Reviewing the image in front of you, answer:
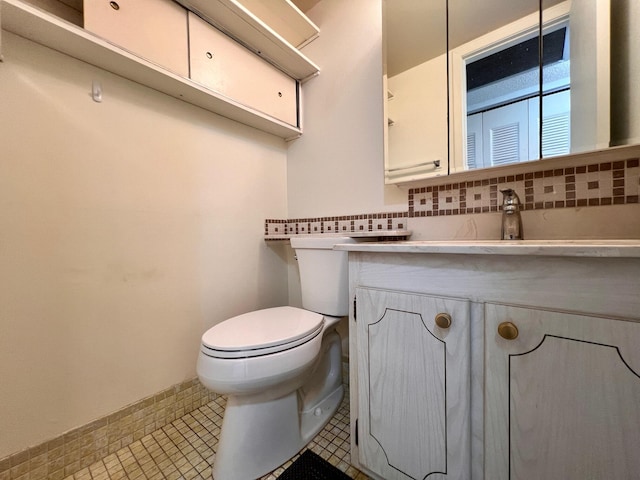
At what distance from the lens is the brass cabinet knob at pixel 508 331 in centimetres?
52

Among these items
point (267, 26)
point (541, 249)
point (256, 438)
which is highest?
point (267, 26)

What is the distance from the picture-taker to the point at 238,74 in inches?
47.4

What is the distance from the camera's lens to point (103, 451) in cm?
93

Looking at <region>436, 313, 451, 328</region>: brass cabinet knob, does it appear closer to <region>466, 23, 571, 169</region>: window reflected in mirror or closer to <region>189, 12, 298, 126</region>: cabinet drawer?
<region>466, 23, 571, 169</region>: window reflected in mirror

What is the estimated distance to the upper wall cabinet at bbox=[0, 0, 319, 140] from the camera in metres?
0.79

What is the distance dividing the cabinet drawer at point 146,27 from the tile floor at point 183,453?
4.94 feet

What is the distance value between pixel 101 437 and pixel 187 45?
1.60m

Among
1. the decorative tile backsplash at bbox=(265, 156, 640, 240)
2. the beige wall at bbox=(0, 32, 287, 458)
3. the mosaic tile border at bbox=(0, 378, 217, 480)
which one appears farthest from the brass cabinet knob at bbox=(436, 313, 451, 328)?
the mosaic tile border at bbox=(0, 378, 217, 480)

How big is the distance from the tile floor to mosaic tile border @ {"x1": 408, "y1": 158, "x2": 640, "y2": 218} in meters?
1.02

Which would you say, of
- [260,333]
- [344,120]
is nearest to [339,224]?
[344,120]

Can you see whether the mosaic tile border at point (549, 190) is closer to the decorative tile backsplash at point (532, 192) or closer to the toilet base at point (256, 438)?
the decorative tile backsplash at point (532, 192)

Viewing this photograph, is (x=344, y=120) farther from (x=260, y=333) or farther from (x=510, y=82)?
(x=260, y=333)

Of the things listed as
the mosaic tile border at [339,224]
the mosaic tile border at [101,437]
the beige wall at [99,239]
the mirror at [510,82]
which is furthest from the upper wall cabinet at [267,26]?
the mosaic tile border at [101,437]

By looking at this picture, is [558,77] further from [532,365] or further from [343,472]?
[343,472]
